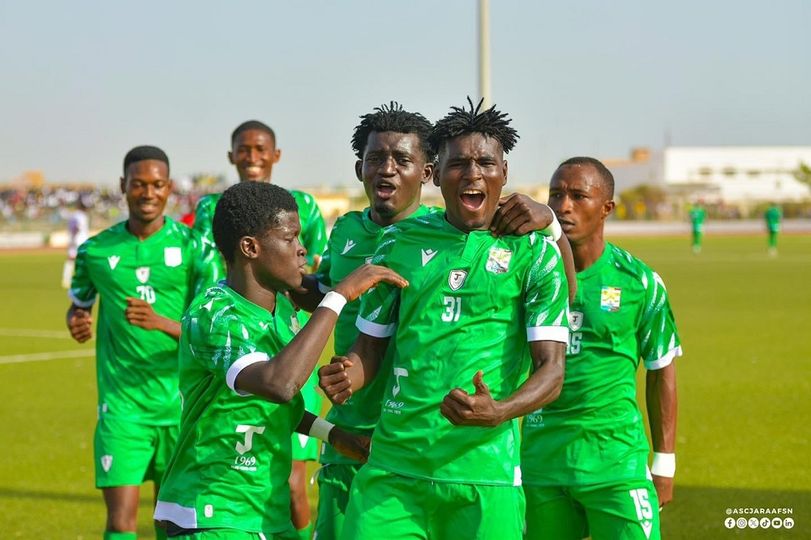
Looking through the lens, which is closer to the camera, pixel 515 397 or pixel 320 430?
Result: pixel 515 397

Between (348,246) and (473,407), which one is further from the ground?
(348,246)

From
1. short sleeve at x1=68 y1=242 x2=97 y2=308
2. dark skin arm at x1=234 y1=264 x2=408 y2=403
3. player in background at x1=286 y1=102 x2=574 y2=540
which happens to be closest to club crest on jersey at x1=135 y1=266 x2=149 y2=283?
short sleeve at x1=68 y1=242 x2=97 y2=308

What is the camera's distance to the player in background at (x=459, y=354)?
442cm

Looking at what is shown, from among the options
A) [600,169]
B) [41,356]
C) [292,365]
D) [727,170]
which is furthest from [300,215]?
[727,170]

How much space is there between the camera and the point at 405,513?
→ 4.44 metres

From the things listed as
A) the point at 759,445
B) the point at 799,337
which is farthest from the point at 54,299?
the point at 759,445

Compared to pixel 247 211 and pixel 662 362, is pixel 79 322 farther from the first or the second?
pixel 662 362

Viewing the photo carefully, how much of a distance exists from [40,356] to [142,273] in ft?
36.2

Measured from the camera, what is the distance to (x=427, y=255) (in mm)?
4648

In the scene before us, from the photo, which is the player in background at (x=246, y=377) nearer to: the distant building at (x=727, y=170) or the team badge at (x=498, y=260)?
the team badge at (x=498, y=260)

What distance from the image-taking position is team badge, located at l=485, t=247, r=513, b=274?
179 inches

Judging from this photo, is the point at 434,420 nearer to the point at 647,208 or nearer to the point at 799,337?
the point at 799,337

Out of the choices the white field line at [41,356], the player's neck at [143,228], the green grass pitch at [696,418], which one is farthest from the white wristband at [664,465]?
the white field line at [41,356]

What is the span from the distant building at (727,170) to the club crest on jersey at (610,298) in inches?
4571
